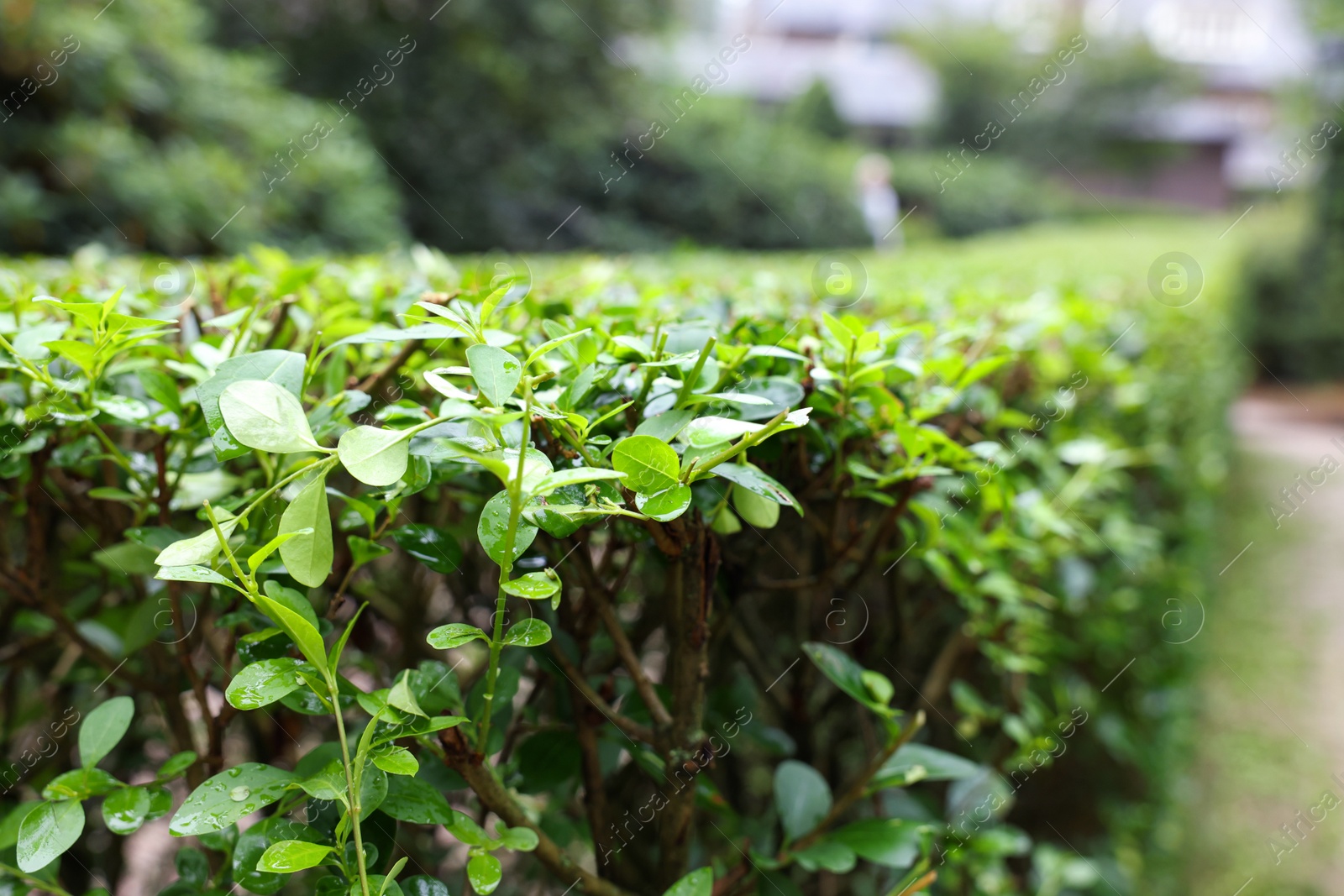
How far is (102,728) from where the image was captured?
78 centimetres

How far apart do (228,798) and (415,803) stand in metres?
0.15

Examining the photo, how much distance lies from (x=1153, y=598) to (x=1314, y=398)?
1354cm

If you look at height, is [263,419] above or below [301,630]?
above

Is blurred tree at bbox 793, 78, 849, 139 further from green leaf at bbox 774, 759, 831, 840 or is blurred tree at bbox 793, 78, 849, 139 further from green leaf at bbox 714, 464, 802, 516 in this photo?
green leaf at bbox 714, 464, 802, 516

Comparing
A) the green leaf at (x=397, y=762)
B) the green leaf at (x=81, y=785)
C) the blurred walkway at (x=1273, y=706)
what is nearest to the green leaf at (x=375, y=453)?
the green leaf at (x=397, y=762)

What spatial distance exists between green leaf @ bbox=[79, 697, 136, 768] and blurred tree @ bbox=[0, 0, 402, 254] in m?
6.16

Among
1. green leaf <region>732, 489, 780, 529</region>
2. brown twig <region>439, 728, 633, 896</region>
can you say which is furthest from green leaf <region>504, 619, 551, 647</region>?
green leaf <region>732, 489, 780, 529</region>

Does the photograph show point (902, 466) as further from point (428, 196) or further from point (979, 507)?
point (428, 196)

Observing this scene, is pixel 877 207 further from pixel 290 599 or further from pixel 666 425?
pixel 290 599

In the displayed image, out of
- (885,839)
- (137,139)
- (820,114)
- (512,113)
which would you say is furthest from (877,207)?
(885,839)

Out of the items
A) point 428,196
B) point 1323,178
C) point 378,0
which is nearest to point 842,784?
point 428,196

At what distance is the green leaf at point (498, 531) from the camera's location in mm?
658

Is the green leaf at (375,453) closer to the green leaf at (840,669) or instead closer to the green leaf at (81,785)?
the green leaf at (81,785)

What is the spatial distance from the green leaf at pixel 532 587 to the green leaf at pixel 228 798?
0.25 meters
